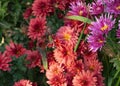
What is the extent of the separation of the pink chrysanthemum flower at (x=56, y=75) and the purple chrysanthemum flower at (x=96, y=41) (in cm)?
22

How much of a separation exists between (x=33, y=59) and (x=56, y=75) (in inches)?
8.4

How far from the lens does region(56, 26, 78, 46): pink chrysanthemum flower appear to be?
219 centimetres

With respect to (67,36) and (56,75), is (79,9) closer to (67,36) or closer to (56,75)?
(67,36)

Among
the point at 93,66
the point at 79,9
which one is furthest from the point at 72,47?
the point at 79,9

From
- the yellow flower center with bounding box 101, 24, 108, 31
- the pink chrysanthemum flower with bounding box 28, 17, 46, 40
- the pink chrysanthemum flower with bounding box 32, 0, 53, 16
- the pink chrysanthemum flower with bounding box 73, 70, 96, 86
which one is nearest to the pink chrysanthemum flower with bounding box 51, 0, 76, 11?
the pink chrysanthemum flower with bounding box 32, 0, 53, 16

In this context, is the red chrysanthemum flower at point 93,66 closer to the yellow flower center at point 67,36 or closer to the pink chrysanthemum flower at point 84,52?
the pink chrysanthemum flower at point 84,52

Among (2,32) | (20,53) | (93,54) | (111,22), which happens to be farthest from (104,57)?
(2,32)

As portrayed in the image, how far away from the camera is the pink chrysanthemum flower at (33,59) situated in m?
2.24

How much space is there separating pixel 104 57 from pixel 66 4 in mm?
431

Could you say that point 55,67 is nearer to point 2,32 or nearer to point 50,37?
point 50,37

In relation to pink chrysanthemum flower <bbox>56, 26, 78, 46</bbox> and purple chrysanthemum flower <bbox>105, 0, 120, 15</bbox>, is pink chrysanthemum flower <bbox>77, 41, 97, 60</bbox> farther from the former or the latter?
purple chrysanthemum flower <bbox>105, 0, 120, 15</bbox>

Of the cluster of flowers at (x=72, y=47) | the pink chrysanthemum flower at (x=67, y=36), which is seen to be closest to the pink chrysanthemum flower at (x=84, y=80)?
the cluster of flowers at (x=72, y=47)

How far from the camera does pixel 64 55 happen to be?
215cm

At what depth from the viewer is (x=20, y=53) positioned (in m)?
2.23
